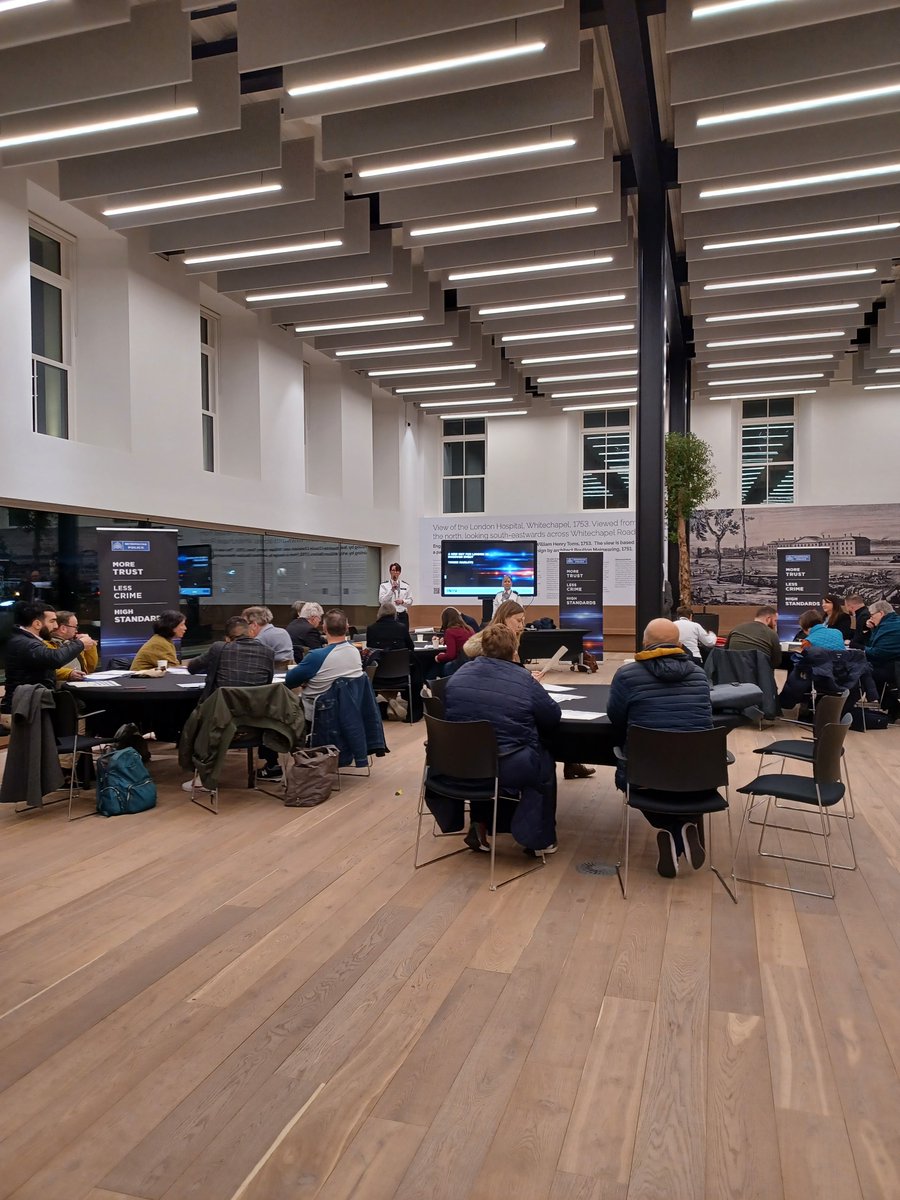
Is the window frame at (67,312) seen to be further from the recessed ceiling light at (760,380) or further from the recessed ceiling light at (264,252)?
the recessed ceiling light at (760,380)

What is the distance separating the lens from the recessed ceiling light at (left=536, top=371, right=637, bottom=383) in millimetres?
12992

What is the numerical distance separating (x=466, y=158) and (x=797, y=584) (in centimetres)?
920

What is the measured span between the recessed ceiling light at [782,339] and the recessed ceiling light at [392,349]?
12.9 ft

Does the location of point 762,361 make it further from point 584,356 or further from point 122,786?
point 122,786

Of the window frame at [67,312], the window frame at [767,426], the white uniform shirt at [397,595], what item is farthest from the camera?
the window frame at [767,426]

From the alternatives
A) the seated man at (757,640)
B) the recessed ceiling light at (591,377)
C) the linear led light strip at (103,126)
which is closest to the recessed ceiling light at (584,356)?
the recessed ceiling light at (591,377)

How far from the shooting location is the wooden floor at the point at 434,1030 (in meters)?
2.01

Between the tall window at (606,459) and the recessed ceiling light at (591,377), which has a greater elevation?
the recessed ceiling light at (591,377)

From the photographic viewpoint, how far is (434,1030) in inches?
104

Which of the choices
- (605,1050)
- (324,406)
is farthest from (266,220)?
(605,1050)

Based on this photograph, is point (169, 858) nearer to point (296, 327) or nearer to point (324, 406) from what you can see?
point (296, 327)

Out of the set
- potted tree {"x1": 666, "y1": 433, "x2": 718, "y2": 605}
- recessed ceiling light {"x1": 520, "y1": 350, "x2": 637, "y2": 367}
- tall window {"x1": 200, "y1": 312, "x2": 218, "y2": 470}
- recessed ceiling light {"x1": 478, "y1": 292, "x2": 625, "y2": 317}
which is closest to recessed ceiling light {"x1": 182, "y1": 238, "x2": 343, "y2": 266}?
tall window {"x1": 200, "y1": 312, "x2": 218, "y2": 470}

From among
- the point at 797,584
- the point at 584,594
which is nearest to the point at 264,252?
the point at 584,594

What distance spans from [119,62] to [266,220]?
7.97 ft
